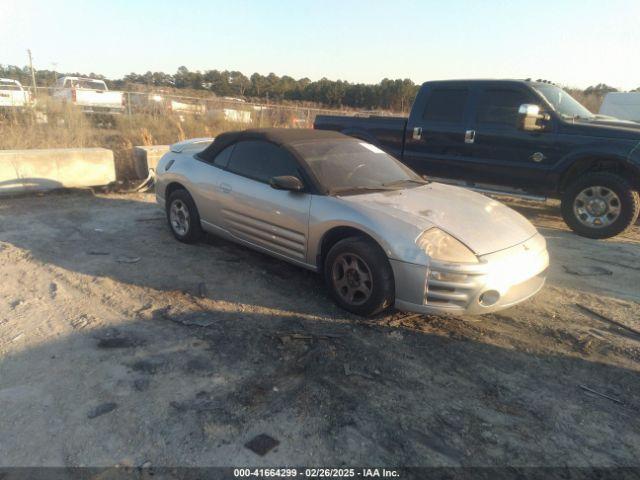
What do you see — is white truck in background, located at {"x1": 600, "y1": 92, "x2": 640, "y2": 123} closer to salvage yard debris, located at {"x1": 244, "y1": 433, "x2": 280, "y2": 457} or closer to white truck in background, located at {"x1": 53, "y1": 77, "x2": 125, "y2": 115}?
salvage yard debris, located at {"x1": 244, "y1": 433, "x2": 280, "y2": 457}

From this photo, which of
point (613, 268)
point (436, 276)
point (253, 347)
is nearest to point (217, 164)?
point (253, 347)

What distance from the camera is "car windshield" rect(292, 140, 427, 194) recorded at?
414 centimetres

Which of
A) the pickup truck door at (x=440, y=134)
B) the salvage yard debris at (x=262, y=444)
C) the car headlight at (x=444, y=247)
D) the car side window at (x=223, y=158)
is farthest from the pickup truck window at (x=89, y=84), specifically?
the salvage yard debris at (x=262, y=444)

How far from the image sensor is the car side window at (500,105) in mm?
6590

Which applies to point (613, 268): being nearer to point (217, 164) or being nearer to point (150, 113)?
point (217, 164)

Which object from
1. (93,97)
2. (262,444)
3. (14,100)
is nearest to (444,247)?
(262,444)

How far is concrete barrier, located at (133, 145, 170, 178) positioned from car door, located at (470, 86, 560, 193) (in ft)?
18.8

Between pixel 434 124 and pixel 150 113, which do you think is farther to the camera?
pixel 150 113

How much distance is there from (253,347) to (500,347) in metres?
1.84

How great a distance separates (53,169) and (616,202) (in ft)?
28.3

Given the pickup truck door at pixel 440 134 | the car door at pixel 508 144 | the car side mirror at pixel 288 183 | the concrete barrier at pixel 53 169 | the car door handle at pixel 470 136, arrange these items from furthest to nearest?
the concrete barrier at pixel 53 169
the pickup truck door at pixel 440 134
the car door handle at pixel 470 136
the car door at pixel 508 144
the car side mirror at pixel 288 183

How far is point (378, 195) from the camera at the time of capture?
4027 millimetres

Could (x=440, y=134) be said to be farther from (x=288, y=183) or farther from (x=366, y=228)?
(x=366, y=228)

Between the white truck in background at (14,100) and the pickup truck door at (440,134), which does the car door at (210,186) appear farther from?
the white truck in background at (14,100)
